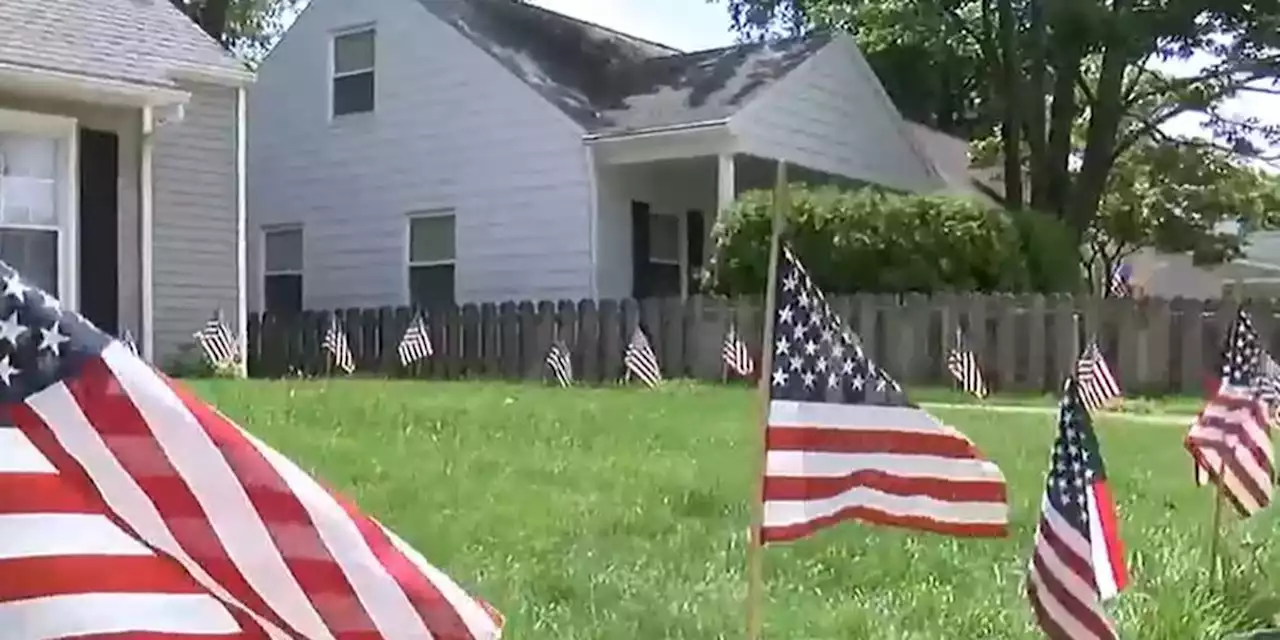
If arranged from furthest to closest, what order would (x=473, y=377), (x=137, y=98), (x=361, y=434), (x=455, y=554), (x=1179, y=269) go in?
(x=1179, y=269), (x=473, y=377), (x=137, y=98), (x=361, y=434), (x=455, y=554)

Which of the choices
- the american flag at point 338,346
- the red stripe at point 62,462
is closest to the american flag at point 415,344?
the american flag at point 338,346

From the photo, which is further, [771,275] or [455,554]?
[455,554]

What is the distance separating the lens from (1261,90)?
28891 mm

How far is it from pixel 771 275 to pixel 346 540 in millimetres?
1869

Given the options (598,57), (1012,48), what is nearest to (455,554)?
(598,57)

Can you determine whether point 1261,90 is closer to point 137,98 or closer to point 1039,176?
point 1039,176

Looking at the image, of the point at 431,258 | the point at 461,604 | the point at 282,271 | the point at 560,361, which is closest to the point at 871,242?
the point at 560,361

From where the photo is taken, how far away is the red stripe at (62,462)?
8.50 ft

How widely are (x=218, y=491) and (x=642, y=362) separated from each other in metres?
15.4

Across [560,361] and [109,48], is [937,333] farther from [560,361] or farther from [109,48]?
[109,48]

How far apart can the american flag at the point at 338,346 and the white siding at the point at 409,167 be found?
1.96m

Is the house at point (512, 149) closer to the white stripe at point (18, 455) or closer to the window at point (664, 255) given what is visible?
the window at point (664, 255)

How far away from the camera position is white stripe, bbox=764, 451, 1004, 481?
4.64m

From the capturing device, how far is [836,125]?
23547 millimetres
